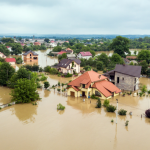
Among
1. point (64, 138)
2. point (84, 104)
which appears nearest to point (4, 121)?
point (64, 138)

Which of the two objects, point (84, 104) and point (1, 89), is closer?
point (84, 104)

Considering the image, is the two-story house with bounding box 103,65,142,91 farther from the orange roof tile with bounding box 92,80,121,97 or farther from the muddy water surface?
the muddy water surface

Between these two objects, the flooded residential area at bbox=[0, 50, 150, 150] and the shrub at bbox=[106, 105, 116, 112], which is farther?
the shrub at bbox=[106, 105, 116, 112]

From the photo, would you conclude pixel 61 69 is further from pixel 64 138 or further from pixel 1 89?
pixel 64 138

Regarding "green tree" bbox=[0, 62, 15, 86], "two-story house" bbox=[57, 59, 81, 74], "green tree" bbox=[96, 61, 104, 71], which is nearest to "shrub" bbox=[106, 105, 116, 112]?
"green tree" bbox=[0, 62, 15, 86]

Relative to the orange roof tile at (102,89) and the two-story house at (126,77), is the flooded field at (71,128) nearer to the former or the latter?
the orange roof tile at (102,89)

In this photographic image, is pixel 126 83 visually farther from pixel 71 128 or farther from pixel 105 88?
pixel 71 128
